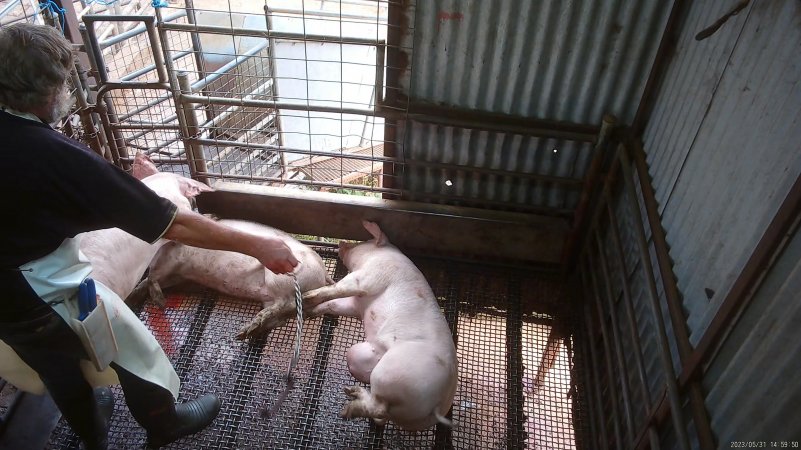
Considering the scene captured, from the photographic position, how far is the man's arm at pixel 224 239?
2.29 metres

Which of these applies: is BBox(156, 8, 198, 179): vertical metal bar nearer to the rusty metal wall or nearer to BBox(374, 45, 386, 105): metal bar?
BBox(374, 45, 386, 105): metal bar

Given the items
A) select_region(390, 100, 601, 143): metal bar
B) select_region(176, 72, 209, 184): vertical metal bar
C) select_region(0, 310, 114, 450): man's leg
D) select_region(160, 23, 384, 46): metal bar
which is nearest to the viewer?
select_region(0, 310, 114, 450): man's leg

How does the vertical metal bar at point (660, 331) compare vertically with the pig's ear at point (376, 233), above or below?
below

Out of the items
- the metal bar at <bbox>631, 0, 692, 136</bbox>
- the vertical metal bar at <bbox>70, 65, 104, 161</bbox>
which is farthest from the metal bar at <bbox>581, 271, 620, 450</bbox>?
the vertical metal bar at <bbox>70, 65, 104, 161</bbox>

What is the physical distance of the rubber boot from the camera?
2453 millimetres

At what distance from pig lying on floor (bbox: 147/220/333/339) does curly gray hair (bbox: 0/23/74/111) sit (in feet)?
5.80

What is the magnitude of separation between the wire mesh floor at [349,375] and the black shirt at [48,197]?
1.31 meters

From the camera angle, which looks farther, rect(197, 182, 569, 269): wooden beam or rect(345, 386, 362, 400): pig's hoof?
rect(197, 182, 569, 269): wooden beam

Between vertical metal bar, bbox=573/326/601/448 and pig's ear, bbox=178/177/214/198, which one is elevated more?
pig's ear, bbox=178/177/214/198

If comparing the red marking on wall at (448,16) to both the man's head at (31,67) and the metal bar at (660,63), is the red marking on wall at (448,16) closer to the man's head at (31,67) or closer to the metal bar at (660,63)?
the metal bar at (660,63)

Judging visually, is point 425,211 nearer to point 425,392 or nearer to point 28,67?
point 425,392

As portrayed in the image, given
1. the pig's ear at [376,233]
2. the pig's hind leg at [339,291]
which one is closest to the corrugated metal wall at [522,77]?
the pig's ear at [376,233]

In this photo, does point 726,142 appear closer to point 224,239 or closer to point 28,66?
point 224,239

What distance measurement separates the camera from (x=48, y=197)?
1.91 meters
